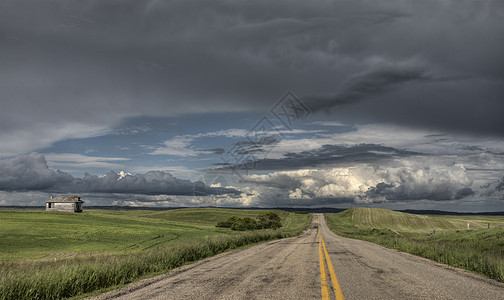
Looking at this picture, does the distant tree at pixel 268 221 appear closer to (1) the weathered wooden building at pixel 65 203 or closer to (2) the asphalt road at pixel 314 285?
(1) the weathered wooden building at pixel 65 203

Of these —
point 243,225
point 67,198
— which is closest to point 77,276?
point 243,225

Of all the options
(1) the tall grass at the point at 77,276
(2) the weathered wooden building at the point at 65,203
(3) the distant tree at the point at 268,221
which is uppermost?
(1) the tall grass at the point at 77,276

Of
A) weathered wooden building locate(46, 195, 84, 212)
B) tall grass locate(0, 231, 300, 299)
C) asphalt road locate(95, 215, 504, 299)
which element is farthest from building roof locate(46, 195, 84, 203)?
asphalt road locate(95, 215, 504, 299)

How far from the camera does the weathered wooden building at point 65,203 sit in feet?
351

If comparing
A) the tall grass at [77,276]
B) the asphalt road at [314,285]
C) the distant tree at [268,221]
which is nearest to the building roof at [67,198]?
the distant tree at [268,221]

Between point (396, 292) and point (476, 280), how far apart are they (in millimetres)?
4582

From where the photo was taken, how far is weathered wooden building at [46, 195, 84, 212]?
4215 inches

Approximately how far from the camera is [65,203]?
10744cm

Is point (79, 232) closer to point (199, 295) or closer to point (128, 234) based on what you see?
point (128, 234)

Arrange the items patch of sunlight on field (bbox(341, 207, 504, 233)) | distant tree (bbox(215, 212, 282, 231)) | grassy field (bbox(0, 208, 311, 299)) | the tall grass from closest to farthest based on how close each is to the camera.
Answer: the tall grass → grassy field (bbox(0, 208, 311, 299)) → distant tree (bbox(215, 212, 282, 231)) → patch of sunlight on field (bbox(341, 207, 504, 233))

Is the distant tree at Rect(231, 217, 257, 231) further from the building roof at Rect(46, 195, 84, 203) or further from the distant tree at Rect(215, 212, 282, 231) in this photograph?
the building roof at Rect(46, 195, 84, 203)

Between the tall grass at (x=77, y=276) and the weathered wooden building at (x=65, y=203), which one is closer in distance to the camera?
the tall grass at (x=77, y=276)

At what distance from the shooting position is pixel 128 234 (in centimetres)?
5397

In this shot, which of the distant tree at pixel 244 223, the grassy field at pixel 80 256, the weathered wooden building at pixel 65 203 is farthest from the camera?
the weathered wooden building at pixel 65 203
